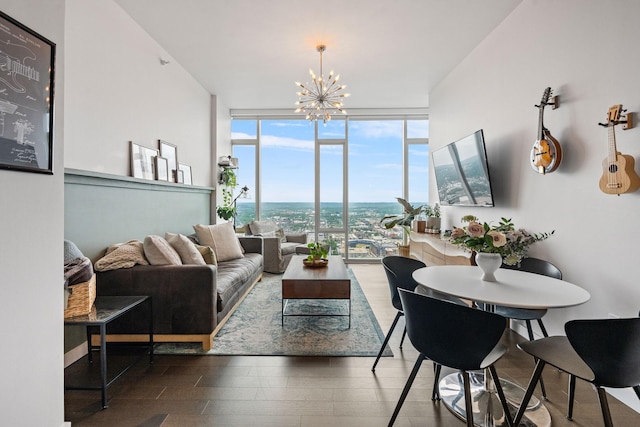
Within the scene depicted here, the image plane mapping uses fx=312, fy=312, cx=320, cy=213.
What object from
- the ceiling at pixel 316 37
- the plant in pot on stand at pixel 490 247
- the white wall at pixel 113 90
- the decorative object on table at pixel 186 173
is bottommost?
the plant in pot on stand at pixel 490 247

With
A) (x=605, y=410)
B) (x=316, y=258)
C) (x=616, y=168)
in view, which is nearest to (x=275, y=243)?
(x=316, y=258)

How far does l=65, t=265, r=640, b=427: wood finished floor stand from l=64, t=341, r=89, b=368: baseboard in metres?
0.41

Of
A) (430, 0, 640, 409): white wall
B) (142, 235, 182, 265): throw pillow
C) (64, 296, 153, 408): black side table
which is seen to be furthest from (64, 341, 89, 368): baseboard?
(430, 0, 640, 409): white wall

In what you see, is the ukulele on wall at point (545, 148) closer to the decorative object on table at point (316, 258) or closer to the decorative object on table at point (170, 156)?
the decorative object on table at point (316, 258)

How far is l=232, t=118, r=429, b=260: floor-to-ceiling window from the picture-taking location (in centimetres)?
630

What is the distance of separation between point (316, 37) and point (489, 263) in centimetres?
298

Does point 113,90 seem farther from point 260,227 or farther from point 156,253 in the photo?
point 260,227

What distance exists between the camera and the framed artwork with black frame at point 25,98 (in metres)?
1.29

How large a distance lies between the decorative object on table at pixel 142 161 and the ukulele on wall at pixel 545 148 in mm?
3785

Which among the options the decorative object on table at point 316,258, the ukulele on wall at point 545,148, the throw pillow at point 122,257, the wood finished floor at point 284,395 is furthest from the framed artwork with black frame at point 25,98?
the ukulele on wall at point 545,148

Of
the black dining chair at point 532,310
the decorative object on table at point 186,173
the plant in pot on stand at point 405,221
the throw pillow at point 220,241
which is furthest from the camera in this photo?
the plant in pot on stand at point 405,221

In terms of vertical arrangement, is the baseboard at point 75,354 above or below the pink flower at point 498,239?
below

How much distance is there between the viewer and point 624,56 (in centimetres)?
197

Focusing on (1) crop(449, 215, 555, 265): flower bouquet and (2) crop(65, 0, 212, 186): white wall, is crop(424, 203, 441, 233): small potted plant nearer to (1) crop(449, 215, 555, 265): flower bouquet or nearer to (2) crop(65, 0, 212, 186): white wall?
(1) crop(449, 215, 555, 265): flower bouquet
